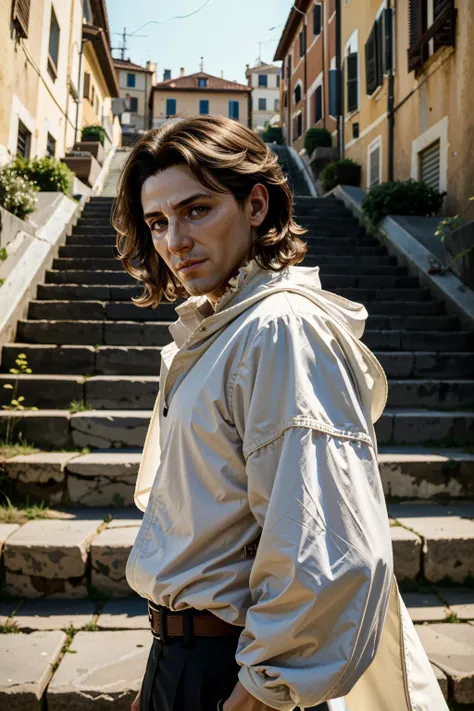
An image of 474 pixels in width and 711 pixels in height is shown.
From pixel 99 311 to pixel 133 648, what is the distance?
13.3 ft

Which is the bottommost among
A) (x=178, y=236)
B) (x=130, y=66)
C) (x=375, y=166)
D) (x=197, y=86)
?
(x=178, y=236)

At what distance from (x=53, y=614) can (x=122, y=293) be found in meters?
4.10

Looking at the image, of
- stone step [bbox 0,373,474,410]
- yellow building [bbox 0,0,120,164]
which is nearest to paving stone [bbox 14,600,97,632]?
stone step [bbox 0,373,474,410]

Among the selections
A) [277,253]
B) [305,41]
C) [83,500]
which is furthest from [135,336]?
[305,41]

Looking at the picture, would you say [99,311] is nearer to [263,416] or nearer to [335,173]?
[263,416]

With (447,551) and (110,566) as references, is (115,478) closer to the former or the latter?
(110,566)

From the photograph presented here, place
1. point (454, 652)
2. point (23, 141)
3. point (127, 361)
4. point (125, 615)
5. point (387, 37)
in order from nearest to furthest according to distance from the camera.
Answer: point (454, 652)
point (125, 615)
point (127, 361)
point (23, 141)
point (387, 37)

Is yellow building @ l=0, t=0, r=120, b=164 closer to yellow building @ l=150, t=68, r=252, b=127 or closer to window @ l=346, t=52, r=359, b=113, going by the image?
window @ l=346, t=52, r=359, b=113

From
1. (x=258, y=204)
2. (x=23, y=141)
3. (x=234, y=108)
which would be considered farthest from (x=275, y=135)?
(x=258, y=204)

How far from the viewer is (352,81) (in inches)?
577

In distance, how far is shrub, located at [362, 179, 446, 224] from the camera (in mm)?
8562

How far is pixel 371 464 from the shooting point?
973 millimetres

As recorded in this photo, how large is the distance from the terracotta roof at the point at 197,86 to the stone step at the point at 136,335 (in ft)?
138

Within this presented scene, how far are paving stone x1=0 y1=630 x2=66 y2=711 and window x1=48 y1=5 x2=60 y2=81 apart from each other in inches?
514
